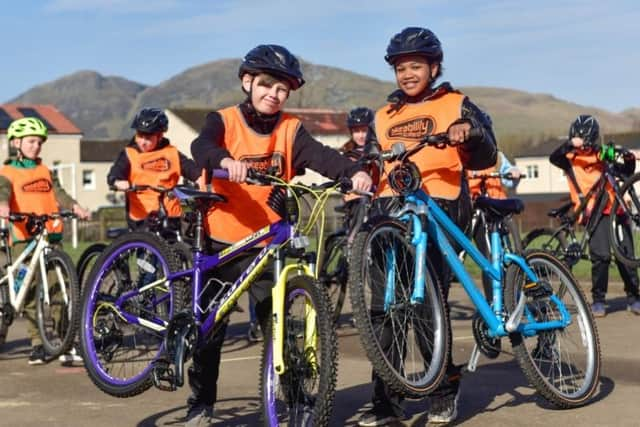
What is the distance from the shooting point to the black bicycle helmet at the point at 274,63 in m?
6.20

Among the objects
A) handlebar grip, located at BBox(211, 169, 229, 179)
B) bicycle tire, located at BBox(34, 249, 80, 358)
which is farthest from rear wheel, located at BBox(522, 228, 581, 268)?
handlebar grip, located at BBox(211, 169, 229, 179)

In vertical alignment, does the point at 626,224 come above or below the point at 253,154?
below

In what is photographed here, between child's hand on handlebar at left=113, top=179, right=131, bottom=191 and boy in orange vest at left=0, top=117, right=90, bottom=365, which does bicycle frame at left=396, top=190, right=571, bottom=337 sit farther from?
child's hand on handlebar at left=113, top=179, right=131, bottom=191

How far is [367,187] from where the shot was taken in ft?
19.6

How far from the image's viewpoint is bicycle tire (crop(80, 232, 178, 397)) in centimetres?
631

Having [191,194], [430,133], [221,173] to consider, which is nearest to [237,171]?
[221,173]

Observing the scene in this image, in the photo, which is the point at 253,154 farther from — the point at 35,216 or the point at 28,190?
the point at 28,190

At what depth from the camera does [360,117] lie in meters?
12.0

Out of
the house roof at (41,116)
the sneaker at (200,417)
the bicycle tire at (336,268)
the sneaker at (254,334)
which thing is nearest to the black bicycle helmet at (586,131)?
the bicycle tire at (336,268)

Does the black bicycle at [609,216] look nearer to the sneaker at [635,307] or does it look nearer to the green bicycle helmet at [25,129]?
the sneaker at [635,307]

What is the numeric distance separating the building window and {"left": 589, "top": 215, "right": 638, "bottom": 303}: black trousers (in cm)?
9572

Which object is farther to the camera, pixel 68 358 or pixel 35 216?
pixel 35 216

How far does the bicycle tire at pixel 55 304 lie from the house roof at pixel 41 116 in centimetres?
8565

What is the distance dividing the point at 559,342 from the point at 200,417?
2307mm
